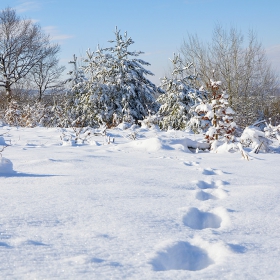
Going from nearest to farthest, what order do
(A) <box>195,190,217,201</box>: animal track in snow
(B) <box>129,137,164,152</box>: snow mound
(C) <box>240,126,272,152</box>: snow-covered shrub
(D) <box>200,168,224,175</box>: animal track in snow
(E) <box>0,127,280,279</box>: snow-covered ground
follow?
(E) <box>0,127,280,279</box>: snow-covered ground
(A) <box>195,190,217,201</box>: animal track in snow
(D) <box>200,168,224,175</box>: animal track in snow
(B) <box>129,137,164,152</box>: snow mound
(C) <box>240,126,272,152</box>: snow-covered shrub

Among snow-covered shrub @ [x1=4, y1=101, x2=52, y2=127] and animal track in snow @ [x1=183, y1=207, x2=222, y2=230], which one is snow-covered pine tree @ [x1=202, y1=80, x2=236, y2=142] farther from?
snow-covered shrub @ [x1=4, y1=101, x2=52, y2=127]

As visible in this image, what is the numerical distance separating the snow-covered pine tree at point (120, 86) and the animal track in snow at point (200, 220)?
29.5 ft

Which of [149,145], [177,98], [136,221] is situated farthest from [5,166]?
[177,98]

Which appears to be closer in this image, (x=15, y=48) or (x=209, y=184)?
(x=209, y=184)

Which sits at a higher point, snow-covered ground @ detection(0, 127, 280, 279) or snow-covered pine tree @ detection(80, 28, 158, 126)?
snow-covered pine tree @ detection(80, 28, 158, 126)

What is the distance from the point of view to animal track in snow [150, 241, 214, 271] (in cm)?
103

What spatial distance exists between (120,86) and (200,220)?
945 centimetres

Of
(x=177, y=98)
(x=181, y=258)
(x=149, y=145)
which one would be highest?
(x=177, y=98)

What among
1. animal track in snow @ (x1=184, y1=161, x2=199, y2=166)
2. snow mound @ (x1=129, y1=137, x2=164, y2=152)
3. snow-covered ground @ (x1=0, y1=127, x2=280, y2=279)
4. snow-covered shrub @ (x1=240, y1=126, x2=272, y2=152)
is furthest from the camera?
snow-covered shrub @ (x1=240, y1=126, x2=272, y2=152)

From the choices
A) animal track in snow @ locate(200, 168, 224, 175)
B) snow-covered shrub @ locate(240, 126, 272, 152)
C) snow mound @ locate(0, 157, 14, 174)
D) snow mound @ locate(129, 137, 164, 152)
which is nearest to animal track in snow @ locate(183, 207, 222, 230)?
animal track in snow @ locate(200, 168, 224, 175)

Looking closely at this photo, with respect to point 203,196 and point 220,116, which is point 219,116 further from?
point 203,196

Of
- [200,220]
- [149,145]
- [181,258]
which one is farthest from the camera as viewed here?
[149,145]

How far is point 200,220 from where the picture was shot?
1461 mm

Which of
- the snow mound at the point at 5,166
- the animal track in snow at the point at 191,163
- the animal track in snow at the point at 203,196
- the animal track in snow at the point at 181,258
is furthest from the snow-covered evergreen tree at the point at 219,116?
the animal track in snow at the point at 181,258
